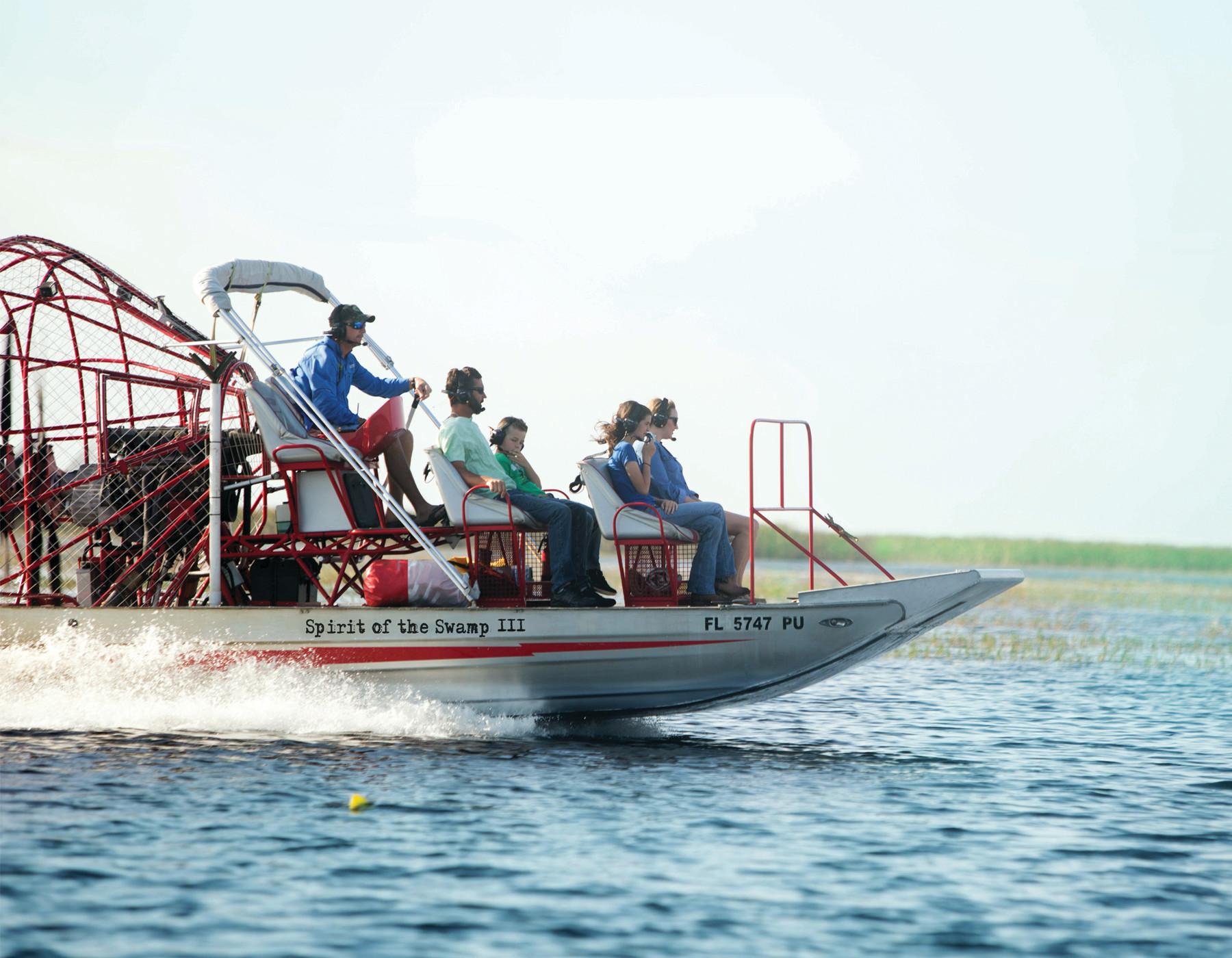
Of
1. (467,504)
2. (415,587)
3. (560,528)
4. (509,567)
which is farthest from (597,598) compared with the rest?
(415,587)

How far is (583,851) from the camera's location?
6805 millimetres

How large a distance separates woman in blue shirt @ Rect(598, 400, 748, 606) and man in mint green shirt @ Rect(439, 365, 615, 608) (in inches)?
21.0

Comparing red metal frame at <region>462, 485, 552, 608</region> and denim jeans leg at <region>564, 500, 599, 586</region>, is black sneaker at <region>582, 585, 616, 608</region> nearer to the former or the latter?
denim jeans leg at <region>564, 500, 599, 586</region>

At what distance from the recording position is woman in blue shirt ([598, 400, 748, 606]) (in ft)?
31.7

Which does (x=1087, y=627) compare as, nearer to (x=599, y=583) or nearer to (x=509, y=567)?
(x=599, y=583)

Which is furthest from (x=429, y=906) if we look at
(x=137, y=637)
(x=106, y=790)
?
(x=137, y=637)

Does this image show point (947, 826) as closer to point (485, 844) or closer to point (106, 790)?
point (485, 844)

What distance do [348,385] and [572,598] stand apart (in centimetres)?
272

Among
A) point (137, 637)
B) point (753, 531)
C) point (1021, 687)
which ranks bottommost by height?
point (1021, 687)

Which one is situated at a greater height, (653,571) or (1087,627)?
(653,571)

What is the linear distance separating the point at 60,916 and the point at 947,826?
197 inches

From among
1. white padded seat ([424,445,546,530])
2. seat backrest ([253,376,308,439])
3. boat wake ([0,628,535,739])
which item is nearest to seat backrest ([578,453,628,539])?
white padded seat ([424,445,546,530])

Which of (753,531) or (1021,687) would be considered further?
(1021,687)

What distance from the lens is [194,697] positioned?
10.1m
